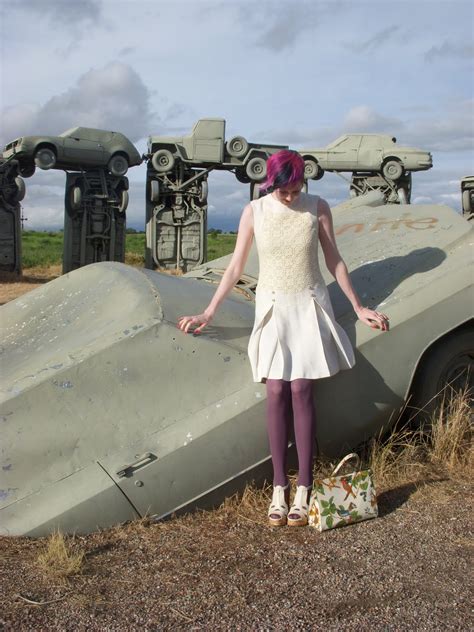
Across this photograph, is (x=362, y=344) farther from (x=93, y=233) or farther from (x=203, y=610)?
(x=93, y=233)

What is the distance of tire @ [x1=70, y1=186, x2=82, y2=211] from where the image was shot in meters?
18.5

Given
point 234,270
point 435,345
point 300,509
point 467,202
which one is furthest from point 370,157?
point 300,509

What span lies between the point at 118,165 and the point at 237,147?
323 cm

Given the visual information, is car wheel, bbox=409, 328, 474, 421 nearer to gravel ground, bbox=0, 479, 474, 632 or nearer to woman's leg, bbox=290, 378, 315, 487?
gravel ground, bbox=0, 479, 474, 632

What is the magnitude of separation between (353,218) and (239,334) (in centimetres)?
227

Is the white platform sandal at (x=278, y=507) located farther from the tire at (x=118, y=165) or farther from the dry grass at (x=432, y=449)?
the tire at (x=118, y=165)

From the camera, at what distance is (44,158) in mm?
17984

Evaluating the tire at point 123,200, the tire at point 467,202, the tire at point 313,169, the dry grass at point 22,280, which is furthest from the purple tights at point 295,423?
the tire at point 313,169

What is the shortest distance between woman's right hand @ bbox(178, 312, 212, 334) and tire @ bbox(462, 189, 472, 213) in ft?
54.8

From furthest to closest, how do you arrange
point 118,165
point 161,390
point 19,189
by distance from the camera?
point 19,189 → point 118,165 → point 161,390

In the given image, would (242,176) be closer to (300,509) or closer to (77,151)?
(77,151)

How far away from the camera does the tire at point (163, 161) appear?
19.2 meters

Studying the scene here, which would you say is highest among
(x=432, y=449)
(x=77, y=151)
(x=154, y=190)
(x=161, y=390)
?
(x=77, y=151)

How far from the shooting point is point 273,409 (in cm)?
349
